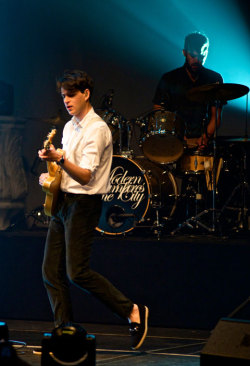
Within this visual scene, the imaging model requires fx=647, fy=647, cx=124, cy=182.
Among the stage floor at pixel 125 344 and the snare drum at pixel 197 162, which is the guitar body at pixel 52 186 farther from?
the snare drum at pixel 197 162

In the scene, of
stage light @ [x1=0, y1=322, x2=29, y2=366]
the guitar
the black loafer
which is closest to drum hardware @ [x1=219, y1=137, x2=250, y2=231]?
the black loafer

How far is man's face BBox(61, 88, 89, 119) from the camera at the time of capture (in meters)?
4.40

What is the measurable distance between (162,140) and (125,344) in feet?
8.95

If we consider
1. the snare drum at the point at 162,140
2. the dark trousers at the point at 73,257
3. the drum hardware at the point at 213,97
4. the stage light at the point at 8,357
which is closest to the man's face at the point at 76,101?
the dark trousers at the point at 73,257

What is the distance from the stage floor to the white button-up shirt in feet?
3.84

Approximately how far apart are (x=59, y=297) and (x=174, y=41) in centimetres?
450

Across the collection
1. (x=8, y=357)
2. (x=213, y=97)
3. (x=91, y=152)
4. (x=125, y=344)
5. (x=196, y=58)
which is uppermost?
(x=196, y=58)

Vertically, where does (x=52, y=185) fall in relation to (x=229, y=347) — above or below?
above

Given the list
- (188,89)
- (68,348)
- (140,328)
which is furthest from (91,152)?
(188,89)

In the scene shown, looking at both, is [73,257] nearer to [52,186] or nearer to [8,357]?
[52,186]

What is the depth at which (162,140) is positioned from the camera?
713 cm

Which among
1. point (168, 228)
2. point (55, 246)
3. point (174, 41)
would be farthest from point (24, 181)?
point (55, 246)

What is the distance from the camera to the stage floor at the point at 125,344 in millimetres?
4418

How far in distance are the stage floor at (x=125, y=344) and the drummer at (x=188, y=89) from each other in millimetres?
2313
